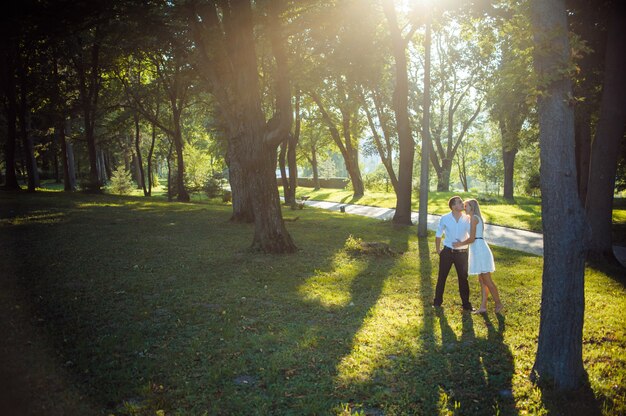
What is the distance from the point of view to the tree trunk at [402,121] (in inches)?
711

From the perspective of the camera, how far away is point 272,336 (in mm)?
6195

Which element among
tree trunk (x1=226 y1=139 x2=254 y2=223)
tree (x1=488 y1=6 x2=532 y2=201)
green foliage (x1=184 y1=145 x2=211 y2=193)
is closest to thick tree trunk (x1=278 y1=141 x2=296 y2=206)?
tree trunk (x1=226 y1=139 x2=254 y2=223)

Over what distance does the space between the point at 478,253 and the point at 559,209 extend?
2.82m

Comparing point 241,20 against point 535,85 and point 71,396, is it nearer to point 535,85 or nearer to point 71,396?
point 535,85

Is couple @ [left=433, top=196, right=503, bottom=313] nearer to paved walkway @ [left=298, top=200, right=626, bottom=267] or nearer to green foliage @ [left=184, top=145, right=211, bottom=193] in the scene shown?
paved walkway @ [left=298, top=200, right=626, bottom=267]

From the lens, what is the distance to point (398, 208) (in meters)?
19.4

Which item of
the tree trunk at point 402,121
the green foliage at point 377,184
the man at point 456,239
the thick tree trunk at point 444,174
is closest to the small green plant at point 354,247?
the man at point 456,239

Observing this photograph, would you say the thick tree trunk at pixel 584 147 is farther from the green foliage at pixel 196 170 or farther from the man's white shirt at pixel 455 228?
the green foliage at pixel 196 170

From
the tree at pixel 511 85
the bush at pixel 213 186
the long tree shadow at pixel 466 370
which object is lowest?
the long tree shadow at pixel 466 370

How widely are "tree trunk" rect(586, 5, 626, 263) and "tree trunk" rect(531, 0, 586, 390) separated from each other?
9.55 metres

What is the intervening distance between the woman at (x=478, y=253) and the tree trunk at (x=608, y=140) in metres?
7.38

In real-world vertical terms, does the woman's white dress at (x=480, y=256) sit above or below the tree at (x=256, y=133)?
below

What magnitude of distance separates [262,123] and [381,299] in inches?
251

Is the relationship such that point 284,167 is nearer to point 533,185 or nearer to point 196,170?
point 196,170
